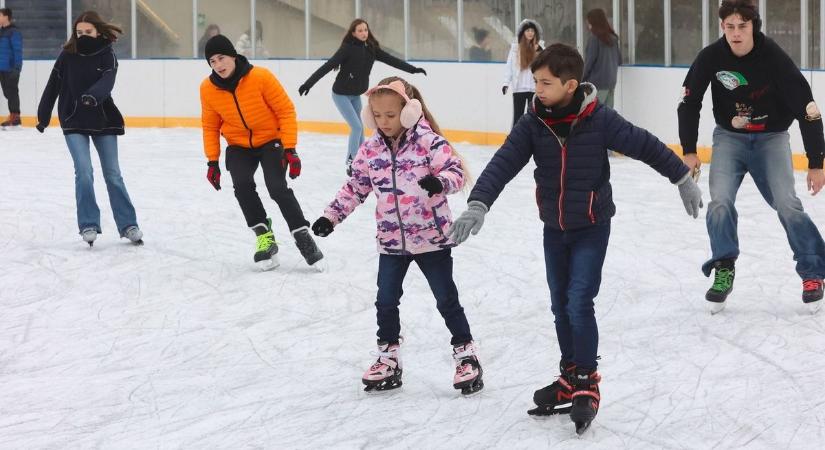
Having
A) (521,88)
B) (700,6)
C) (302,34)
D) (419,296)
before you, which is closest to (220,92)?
(419,296)

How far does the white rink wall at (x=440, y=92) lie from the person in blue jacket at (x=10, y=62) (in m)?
0.71

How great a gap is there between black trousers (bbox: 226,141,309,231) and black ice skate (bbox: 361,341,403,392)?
245 centimetres

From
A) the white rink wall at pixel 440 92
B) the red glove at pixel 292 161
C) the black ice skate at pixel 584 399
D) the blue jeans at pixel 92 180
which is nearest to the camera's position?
the black ice skate at pixel 584 399

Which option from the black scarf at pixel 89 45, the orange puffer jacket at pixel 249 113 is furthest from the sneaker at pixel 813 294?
the black scarf at pixel 89 45

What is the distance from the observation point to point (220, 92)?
6.78 meters

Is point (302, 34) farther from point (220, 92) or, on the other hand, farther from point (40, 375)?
point (40, 375)

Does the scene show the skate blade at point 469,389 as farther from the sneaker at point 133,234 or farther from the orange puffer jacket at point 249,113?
the sneaker at point 133,234

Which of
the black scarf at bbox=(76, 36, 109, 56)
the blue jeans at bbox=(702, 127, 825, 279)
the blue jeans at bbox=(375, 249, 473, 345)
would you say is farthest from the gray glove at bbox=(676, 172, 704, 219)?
the black scarf at bbox=(76, 36, 109, 56)

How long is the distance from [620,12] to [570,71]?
9444 millimetres

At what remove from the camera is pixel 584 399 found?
4082 mm

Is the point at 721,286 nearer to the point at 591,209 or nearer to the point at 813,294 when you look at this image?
the point at 813,294

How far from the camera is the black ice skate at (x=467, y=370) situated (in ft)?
14.9

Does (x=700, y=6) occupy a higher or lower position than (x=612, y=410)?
higher

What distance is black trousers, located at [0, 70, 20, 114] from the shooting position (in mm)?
16625
